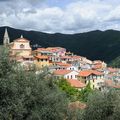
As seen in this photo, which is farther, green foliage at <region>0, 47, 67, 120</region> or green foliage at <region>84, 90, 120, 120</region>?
green foliage at <region>84, 90, 120, 120</region>

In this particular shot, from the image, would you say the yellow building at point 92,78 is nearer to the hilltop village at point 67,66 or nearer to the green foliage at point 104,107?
the hilltop village at point 67,66

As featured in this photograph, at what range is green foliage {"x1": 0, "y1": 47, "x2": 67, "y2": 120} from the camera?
28.4m

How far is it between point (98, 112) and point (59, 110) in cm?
319

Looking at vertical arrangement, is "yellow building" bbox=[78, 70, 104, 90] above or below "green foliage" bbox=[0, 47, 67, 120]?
below

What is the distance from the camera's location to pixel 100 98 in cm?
3341

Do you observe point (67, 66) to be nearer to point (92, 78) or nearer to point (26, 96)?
point (92, 78)

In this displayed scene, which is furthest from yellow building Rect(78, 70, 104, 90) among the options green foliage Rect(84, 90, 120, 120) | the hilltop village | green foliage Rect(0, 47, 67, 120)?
green foliage Rect(0, 47, 67, 120)

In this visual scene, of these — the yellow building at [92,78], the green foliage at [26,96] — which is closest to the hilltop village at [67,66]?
the yellow building at [92,78]

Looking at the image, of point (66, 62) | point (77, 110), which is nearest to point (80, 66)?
point (66, 62)

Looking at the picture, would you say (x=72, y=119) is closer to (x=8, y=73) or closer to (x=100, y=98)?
(x=100, y=98)

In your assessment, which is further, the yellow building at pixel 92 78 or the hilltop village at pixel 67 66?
the yellow building at pixel 92 78

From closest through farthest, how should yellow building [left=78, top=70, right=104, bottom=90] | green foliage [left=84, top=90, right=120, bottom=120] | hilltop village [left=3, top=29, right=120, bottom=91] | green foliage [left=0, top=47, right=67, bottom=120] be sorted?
green foliage [left=0, top=47, right=67, bottom=120] → green foliage [left=84, top=90, right=120, bottom=120] → hilltop village [left=3, top=29, right=120, bottom=91] → yellow building [left=78, top=70, right=104, bottom=90]

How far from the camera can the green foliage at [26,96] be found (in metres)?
28.4

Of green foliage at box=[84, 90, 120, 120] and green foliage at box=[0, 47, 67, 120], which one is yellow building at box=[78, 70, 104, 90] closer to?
green foliage at box=[84, 90, 120, 120]
